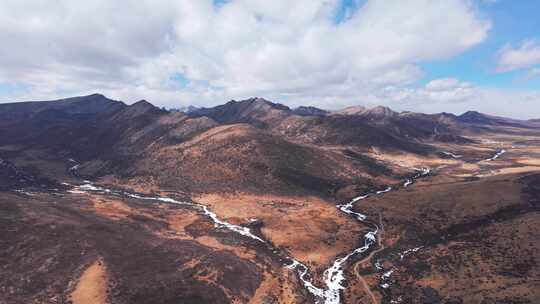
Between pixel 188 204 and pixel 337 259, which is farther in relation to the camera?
pixel 188 204

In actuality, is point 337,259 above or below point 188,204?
below

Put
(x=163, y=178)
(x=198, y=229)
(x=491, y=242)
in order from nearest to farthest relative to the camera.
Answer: (x=491, y=242)
(x=198, y=229)
(x=163, y=178)

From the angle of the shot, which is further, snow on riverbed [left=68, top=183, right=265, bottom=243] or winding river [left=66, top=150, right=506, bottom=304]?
snow on riverbed [left=68, top=183, right=265, bottom=243]

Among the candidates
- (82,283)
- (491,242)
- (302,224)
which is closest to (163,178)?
(302,224)

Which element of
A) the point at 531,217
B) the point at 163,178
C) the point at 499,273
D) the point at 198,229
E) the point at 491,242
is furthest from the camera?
the point at 163,178

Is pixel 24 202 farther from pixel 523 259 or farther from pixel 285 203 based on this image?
pixel 523 259

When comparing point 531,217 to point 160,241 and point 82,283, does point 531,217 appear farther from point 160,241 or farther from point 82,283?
point 82,283

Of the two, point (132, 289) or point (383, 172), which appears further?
point (383, 172)

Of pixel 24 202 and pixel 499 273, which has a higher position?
pixel 24 202

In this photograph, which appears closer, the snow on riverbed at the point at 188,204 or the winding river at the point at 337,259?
the winding river at the point at 337,259
